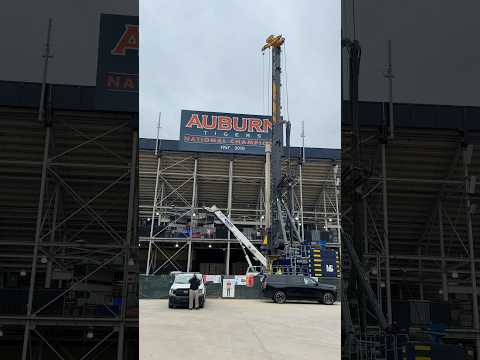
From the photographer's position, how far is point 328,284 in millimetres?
12031

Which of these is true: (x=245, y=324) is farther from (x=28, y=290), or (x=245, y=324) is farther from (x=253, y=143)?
(x=253, y=143)

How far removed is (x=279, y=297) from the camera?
13406 mm

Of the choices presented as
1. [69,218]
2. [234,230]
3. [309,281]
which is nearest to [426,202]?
[309,281]

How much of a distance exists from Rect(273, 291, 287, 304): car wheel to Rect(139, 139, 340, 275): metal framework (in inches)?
384

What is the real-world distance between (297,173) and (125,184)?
42.9 ft

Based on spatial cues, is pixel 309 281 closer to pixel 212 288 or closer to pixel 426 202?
pixel 212 288

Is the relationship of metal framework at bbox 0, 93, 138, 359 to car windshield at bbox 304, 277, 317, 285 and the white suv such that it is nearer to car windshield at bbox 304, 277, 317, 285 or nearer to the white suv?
the white suv

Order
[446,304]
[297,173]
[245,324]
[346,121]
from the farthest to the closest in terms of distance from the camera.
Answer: [297,173] < [446,304] < [245,324] < [346,121]

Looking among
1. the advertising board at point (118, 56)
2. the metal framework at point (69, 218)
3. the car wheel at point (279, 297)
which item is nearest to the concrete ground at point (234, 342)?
the advertising board at point (118, 56)

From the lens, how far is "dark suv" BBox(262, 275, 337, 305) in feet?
43.8

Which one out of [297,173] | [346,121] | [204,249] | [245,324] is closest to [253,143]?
[297,173]

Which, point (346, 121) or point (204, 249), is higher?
point (346, 121)

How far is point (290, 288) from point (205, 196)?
49.4 feet

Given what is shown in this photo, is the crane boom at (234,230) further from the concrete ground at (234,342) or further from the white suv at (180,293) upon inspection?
the concrete ground at (234,342)
